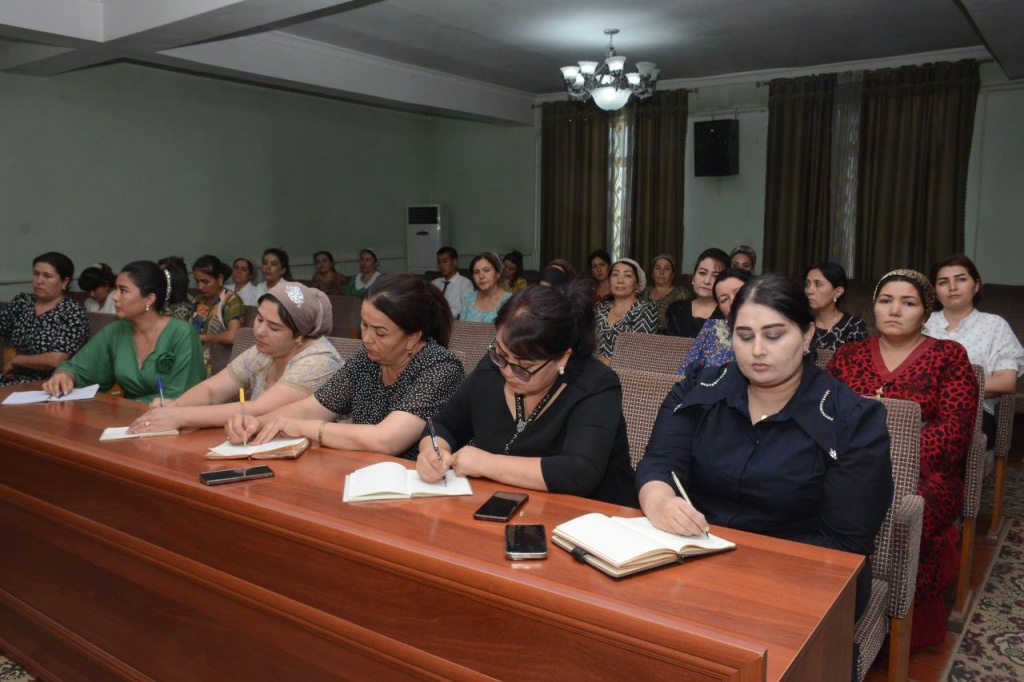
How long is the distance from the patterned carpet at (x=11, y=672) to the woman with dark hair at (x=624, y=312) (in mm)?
2990

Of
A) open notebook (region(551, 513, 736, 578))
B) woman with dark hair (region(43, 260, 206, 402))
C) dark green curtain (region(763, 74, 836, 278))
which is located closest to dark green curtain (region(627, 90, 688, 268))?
dark green curtain (region(763, 74, 836, 278))

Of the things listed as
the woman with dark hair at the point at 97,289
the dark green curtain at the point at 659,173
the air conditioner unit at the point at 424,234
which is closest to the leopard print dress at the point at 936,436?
the woman with dark hair at the point at 97,289

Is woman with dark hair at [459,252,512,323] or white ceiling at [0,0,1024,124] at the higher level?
white ceiling at [0,0,1024,124]

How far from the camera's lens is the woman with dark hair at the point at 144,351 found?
3094 mm

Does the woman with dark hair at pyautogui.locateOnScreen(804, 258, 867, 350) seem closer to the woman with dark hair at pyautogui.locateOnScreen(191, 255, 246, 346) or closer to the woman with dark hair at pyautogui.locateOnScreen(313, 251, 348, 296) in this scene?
the woman with dark hair at pyautogui.locateOnScreen(191, 255, 246, 346)

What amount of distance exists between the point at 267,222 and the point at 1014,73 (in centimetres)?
670

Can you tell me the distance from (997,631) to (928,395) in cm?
83

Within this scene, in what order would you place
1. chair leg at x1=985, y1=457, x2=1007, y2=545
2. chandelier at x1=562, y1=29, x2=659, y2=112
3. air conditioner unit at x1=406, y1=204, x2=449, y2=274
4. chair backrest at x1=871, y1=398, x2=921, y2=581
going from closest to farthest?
chair backrest at x1=871, y1=398, x2=921, y2=581 → chair leg at x1=985, y1=457, x2=1007, y2=545 → chandelier at x1=562, y1=29, x2=659, y2=112 → air conditioner unit at x1=406, y1=204, x2=449, y2=274

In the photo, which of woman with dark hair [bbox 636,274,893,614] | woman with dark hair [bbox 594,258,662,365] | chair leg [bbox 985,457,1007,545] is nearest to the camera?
woman with dark hair [bbox 636,274,893,614]

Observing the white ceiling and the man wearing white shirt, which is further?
the man wearing white shirt

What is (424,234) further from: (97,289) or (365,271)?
(97,289)

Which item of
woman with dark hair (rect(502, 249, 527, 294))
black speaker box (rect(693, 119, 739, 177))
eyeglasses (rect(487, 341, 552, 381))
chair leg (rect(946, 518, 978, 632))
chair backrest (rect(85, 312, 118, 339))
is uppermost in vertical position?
black speaker box (rect(693, 119, 739, 177))

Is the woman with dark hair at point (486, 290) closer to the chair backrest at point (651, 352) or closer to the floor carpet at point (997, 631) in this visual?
the chair backrest at point (651, 352)

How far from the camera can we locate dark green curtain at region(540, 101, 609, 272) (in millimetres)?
8570
